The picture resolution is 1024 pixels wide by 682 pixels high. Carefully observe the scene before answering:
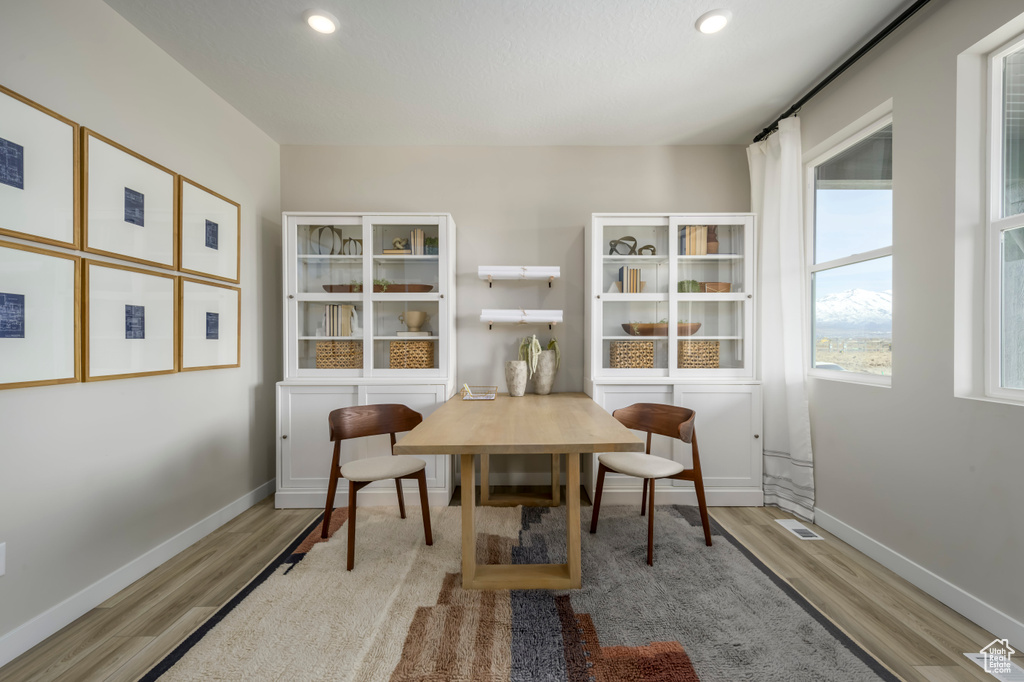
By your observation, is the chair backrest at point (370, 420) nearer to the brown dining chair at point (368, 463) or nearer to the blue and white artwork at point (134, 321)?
the brown dining chair at point (368, 463)

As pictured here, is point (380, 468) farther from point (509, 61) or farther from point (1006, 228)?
point (1006, 228)

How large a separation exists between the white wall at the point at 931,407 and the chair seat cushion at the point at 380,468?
7.71 feet

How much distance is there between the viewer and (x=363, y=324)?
3.03m

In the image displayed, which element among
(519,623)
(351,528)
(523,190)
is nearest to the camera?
(519,623)

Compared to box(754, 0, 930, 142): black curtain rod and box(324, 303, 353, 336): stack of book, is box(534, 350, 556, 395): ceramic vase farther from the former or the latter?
box(754, 0, 930, 142): black curtain rod

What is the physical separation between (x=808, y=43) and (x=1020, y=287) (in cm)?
148

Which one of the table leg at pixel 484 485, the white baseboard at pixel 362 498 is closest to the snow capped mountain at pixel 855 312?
the table leg at pixel 484 485

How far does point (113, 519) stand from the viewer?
6.41ft

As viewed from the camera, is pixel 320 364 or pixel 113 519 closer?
pixel 113 519

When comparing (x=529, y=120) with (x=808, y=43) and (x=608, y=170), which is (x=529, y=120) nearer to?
(x=608, y=170)

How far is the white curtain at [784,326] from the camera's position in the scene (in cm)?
273

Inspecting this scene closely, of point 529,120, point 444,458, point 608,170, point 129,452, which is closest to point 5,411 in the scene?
point 129,452

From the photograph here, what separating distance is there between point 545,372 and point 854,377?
1.84m

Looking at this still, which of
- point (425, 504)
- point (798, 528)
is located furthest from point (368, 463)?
point (798, 528)
